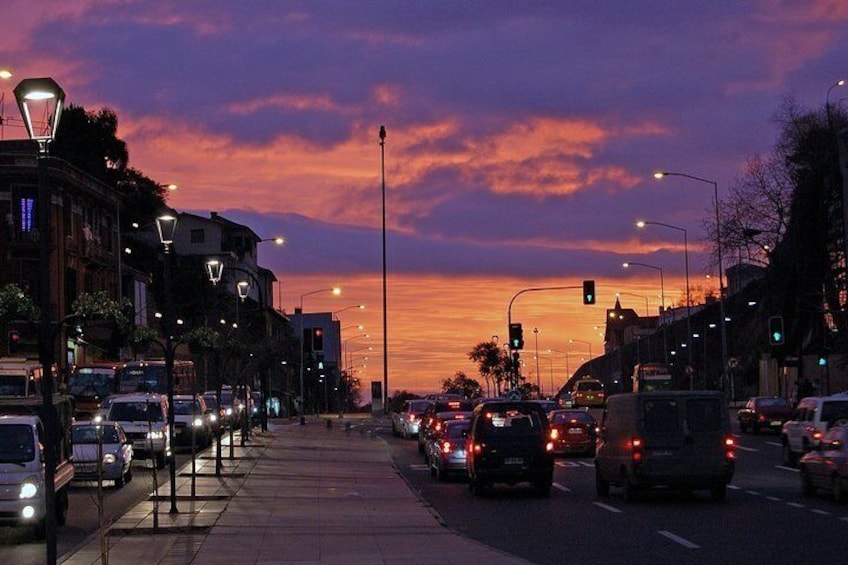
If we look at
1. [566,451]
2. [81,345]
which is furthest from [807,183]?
[81,345]

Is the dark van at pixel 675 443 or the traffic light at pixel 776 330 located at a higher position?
the traffic light at pixel 776 330

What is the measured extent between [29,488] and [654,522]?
1012 cm

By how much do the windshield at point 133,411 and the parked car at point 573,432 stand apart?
12.9 m

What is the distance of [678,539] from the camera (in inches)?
756

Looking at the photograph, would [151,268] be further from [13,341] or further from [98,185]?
[13,341]

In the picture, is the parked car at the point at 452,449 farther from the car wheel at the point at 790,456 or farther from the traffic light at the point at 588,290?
the traffic light at the point at 588,290

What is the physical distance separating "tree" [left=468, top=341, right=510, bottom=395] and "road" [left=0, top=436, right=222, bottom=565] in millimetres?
92049

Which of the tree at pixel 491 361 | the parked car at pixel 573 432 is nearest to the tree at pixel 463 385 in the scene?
the tree at pixel 491 361

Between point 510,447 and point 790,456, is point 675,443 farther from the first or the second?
point 790,456

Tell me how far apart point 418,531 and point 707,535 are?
15.1 feet

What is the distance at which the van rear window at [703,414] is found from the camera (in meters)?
25.7

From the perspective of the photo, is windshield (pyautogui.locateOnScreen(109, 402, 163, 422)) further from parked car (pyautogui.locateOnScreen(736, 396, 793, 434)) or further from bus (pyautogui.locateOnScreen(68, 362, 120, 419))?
parked car (pyautogui.locateOnScreen(736, 396, 793, 434))

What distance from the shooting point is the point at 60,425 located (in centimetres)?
2359

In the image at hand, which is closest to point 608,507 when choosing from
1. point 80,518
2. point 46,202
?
point 80,518
